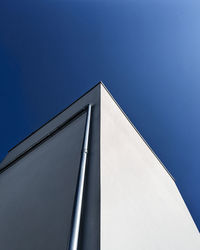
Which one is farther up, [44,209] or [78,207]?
[44,209]

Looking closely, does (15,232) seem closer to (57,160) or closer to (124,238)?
(57,160)

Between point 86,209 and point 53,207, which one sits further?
point 53,207

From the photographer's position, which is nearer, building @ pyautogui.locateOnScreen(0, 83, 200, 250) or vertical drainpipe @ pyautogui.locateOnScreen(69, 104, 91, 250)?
vertical drainpipe @ pyautogui.locateOnScreen(69, 104, 91, 250)

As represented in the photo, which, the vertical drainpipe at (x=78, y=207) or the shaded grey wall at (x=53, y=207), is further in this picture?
the shaded grey wall at (x=53, y=207)

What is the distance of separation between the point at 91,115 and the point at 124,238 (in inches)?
46.2

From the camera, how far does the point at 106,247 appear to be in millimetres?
674

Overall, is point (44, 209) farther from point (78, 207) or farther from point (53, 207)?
point (78, 207)

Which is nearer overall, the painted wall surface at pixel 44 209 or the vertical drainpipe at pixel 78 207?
the vertical drainpipe at pixel 78 207

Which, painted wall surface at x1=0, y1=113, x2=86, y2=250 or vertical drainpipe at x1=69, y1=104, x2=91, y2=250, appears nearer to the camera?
vertical drainpipe at x1=69, y1=104, x2=91, y2=250

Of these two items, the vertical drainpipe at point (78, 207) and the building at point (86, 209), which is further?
the building at point (86, 209)

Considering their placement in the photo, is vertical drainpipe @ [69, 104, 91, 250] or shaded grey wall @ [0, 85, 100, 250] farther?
shaded grey wall @ [0, 85, 100, 250]

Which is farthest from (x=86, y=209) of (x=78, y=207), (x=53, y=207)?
(x=53, y=207)

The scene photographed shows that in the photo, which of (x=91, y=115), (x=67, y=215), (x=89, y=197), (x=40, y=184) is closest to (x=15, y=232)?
(x=40, y=184)

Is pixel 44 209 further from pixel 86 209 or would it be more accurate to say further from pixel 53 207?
pixel 86 209
